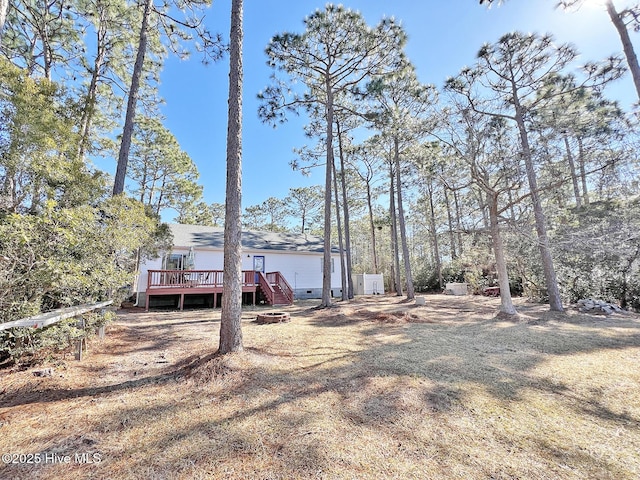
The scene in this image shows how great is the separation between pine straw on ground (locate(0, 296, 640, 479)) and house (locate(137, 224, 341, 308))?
7004 mm

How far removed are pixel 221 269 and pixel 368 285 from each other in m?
10.1

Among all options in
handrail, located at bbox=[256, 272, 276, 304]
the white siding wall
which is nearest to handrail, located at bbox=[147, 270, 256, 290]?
handrail, located at bbox=[256, 272, 276, 304]

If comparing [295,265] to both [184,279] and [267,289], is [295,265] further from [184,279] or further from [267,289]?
[184,279]

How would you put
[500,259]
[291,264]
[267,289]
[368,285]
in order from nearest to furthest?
1. [500,259]
2. [267,289]
3. [291,264]
4. [368,285]

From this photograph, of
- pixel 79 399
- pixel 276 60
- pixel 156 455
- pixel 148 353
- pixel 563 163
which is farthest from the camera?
pixel 276 60

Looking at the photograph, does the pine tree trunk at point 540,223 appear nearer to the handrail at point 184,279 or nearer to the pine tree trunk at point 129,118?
the handrail at point 184,279

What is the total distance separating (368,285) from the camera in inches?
778

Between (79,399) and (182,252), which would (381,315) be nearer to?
(79,399)

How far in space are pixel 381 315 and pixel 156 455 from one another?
7331 millimetres

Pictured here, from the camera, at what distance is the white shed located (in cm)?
1969

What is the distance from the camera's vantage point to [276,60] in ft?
35.6

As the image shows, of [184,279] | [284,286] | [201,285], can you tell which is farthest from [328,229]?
[184,279]

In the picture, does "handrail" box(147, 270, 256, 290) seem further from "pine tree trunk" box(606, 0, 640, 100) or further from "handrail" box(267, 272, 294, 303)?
"pine tree trunk" box(606, 0, 640, 100)

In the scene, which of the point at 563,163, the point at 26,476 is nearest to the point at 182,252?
the point at 26,476
